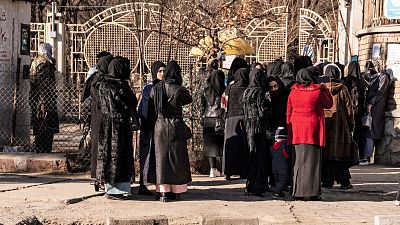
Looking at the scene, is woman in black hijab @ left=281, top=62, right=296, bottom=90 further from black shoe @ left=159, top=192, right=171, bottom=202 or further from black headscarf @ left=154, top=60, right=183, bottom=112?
black shoe @ left=159, top=192, right=171, bottom=202

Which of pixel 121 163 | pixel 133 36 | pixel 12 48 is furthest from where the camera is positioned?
pixel 133 36

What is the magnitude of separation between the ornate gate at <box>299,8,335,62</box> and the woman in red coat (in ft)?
41.0

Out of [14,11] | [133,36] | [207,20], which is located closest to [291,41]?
[133,36]

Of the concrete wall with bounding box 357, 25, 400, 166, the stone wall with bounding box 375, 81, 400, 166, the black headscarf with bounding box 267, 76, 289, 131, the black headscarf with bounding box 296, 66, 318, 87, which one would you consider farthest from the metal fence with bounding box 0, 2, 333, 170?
the stone wall with bounding box 375, 81, 400, 166

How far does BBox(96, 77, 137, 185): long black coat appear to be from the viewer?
1055cm

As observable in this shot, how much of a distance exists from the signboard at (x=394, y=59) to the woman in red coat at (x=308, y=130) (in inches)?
209

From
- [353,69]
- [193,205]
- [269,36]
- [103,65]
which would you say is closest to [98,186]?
[193,205]

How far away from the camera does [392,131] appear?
15.7 meters

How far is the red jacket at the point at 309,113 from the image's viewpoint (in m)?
10.8

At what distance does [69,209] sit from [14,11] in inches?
251

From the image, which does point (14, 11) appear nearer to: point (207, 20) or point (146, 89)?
point (146, 89)

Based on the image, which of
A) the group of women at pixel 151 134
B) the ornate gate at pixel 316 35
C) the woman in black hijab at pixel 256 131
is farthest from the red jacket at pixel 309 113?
the ornate gate at pixel 316 35

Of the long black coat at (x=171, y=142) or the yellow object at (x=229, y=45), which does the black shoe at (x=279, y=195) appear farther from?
the yellow object at (x=229, y=45)

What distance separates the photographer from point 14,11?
15.3 meters
